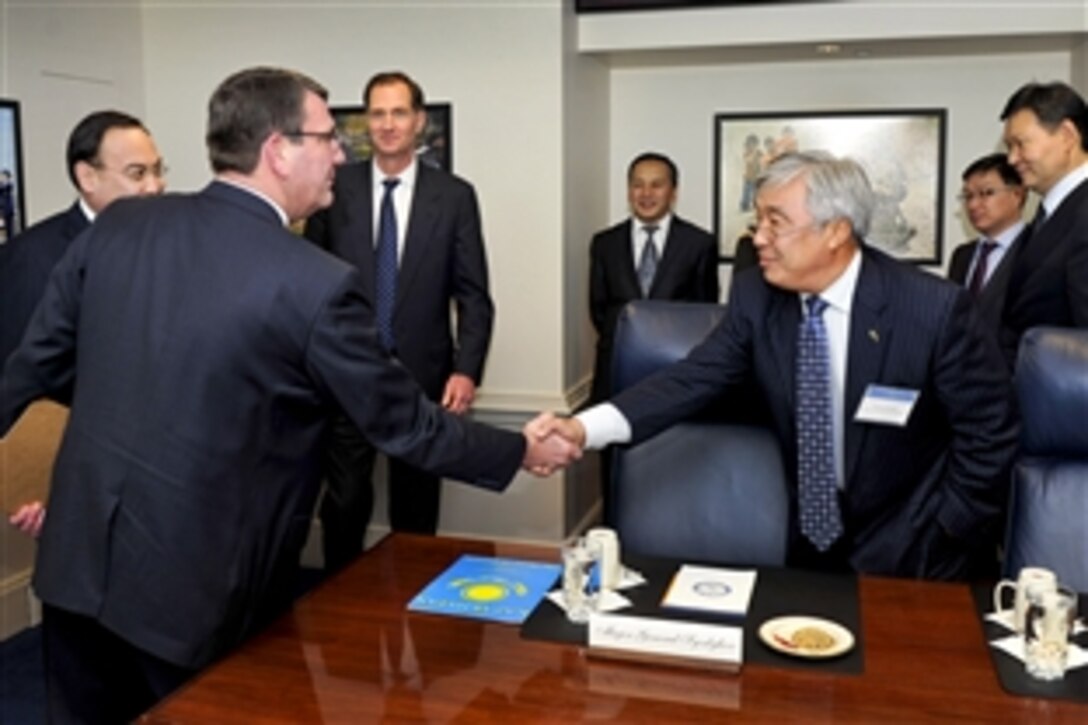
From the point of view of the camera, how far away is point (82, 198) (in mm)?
2914

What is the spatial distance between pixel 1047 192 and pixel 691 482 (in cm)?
177

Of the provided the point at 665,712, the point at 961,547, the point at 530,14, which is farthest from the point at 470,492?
the point at 665,712

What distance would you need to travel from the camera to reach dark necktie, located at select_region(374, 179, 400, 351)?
12.1 feet

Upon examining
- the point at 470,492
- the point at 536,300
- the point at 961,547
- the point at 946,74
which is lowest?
the point at 470,492

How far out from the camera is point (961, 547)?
8.19ft

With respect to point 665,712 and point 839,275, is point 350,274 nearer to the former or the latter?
point 665,712

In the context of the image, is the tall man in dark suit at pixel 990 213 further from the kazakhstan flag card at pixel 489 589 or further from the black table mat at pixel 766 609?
the kazakhstan flag card at pixel 489 589

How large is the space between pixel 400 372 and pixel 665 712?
768 mm

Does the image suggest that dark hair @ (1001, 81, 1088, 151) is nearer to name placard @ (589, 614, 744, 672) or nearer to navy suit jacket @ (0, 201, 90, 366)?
name placard @ (589, 614, 744, 672)

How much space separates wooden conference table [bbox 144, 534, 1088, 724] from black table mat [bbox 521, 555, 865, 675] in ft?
0.08

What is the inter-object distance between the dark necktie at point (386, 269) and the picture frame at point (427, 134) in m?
0.83

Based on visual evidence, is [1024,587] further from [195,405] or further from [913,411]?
[195,405]

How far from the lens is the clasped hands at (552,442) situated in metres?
2.44

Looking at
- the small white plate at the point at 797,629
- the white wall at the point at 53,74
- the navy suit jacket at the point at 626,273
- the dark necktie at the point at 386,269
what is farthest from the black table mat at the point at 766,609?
the white wall at the point at 53,74
